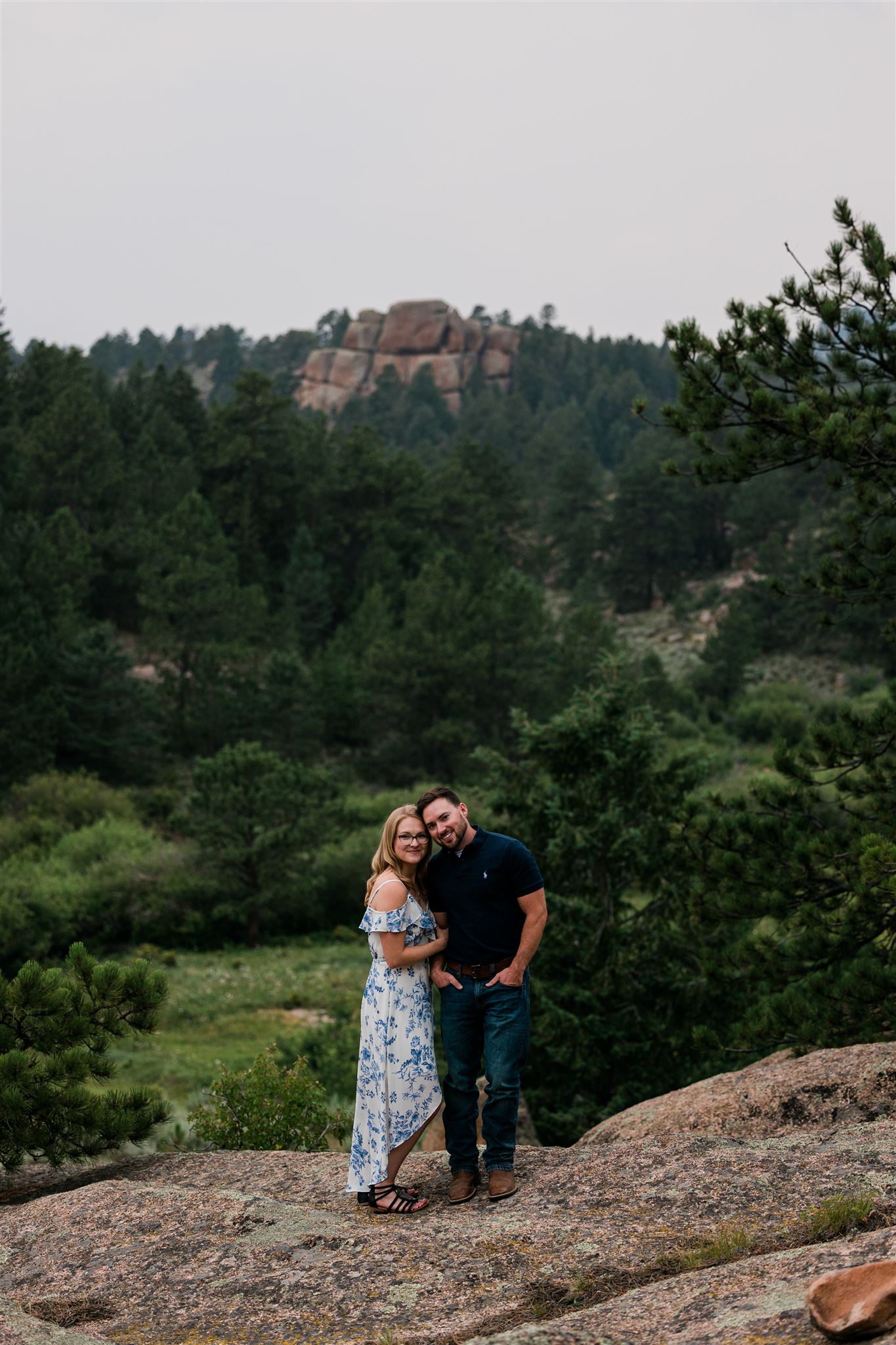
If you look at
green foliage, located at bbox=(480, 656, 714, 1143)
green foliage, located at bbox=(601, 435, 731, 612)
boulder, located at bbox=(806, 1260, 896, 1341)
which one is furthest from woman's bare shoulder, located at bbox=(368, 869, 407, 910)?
green foliage, located at bbox=(601, 435, 731, 612)

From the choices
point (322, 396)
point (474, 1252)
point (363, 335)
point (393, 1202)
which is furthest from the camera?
point (363, 335)

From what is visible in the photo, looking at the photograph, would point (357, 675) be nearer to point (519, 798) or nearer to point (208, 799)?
point (208, 799)

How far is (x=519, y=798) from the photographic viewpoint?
16.6 m

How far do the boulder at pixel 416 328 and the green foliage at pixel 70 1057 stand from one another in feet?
393

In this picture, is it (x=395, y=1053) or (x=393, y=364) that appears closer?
(x=395, y=1053)

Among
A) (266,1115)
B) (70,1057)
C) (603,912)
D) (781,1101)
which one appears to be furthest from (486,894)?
(603,912)

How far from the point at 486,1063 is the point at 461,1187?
1.87ft

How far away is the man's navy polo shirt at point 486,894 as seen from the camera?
17.7 ft

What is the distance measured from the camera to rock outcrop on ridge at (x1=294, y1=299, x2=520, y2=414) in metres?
121

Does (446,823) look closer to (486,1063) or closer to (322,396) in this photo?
(486,1063)

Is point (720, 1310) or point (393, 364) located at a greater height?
point (393, 364)

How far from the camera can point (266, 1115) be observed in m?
8.73

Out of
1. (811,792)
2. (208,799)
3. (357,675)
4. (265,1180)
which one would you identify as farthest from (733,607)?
(265,1180)

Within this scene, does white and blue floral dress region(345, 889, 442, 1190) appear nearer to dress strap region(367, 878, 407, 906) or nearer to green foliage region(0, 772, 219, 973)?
dress strap region(367, 878, 407, 906)
